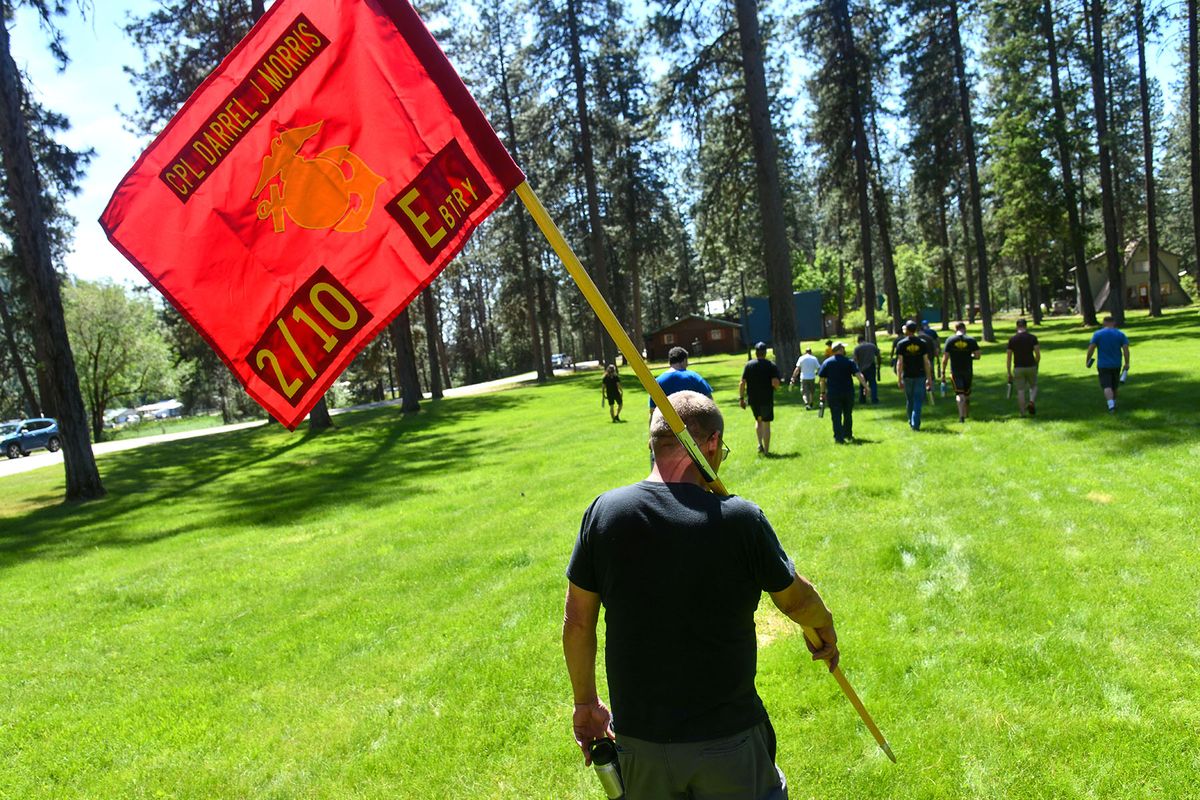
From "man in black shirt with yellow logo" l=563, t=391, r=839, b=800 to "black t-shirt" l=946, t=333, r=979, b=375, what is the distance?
12979 mm

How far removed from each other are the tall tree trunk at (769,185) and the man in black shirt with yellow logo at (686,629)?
19.7 m

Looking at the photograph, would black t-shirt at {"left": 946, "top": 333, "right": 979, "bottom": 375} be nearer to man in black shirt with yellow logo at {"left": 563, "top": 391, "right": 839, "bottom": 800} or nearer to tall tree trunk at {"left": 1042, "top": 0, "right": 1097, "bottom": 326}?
man in black shirt with yellow logo at {"left": 563, "top": 391, "right": 839, "bottom": 800}

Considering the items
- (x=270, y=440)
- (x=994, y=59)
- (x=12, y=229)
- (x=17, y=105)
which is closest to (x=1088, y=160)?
(x=994, y=59)

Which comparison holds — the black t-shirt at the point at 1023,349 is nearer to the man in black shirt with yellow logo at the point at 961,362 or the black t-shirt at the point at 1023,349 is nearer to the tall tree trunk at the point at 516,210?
the man in black shirt with yellow logo at the point at 961,362

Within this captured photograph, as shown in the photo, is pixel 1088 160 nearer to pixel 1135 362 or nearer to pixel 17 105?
pixel 1135 362

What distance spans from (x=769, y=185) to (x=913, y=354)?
29.2ft

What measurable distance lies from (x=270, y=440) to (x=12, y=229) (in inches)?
446

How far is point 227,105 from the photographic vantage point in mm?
3695

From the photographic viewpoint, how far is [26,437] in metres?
36.4

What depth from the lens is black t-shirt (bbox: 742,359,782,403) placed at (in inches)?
488

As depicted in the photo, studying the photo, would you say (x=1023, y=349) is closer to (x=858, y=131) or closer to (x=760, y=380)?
(x=760, y=380)

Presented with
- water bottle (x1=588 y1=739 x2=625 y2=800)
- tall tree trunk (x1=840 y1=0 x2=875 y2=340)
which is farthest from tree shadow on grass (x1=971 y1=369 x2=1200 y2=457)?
tall tree trunk (x1=840 y1=0 x2=875 y2=340)

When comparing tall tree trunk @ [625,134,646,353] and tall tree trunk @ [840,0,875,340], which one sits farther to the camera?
tall tree trunk @ [625,134,646,353]

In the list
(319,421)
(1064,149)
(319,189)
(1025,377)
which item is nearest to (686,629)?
(319,189)
